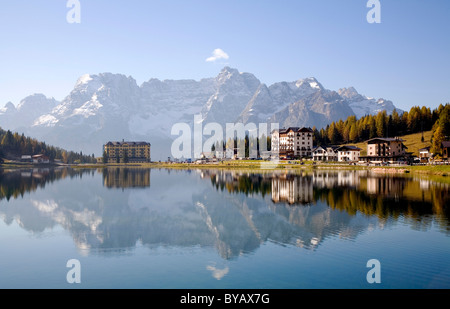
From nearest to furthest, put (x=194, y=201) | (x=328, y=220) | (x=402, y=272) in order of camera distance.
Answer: (x=402, y=272) → (x=328, y=220) → (x=194, y=201)

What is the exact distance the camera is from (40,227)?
128ft

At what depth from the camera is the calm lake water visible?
72.0 ft

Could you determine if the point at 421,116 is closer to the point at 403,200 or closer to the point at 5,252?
the point at 403,200

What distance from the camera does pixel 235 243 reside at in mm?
30797

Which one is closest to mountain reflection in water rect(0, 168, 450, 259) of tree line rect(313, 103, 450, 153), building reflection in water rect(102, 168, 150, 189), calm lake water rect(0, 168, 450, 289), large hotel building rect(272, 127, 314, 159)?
calm lake water rect(0, 168, 450, 289)

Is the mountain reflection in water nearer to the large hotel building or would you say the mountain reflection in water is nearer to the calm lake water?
the calm lake water

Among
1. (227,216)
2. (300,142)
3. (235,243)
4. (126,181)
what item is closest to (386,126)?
(300,142)

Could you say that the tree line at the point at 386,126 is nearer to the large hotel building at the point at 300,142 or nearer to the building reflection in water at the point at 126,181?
the large hotel building at the point at 300,142

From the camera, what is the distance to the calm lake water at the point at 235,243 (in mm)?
21938

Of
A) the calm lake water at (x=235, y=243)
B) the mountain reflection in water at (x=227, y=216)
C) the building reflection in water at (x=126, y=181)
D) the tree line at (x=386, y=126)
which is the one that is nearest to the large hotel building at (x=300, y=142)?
the tree line at (x=386, y=126)

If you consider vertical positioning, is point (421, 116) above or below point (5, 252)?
above
